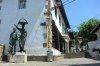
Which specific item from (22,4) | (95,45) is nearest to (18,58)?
(22,4)

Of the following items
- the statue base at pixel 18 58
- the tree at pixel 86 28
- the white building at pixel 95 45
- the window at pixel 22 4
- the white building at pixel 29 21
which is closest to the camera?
the statue base at pixel 18 58

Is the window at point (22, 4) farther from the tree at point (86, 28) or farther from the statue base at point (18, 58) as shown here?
the tree at point (86, 28)

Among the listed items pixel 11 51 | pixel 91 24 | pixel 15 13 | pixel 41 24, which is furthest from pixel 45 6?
pixel 91 24

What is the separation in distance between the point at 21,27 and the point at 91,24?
39363 millimetres

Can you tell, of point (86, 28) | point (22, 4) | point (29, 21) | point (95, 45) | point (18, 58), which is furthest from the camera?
point (86, 28)

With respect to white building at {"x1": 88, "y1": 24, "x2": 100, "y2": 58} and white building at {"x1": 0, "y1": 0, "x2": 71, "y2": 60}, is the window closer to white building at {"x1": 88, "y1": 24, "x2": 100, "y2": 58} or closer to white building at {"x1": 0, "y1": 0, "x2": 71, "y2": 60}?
white building at {"x1": 0, "y1": 0, "x2": 71, "y2": 60}

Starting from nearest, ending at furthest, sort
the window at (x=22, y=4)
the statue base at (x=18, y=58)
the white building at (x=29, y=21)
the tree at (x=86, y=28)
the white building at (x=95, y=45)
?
the statue base at (x=18, y=58) < the white building at (x=29, y=21) < the window at (x=22, y=4) < the white building at (x=95, y=45) < the tree at (x=86, y=28)

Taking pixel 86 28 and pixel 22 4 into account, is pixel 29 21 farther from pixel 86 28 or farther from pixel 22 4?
pixel 86 28

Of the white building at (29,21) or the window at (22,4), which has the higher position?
the window at (22,4)

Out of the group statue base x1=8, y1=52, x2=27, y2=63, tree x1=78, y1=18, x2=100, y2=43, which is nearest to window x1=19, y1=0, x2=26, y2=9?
statue base x1=8, y1=52, x2=27, y2=63

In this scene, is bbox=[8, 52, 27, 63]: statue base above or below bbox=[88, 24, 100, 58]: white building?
below

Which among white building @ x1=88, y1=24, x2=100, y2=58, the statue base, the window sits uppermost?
the window

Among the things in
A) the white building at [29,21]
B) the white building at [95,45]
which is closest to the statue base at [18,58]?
the white building at [29,21]

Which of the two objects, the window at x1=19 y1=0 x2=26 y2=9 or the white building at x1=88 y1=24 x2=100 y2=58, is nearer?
the window at x1=19 y1=0 x2=26 y2=9
